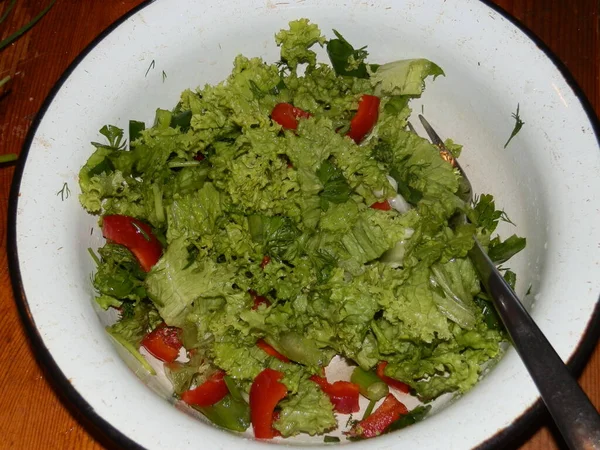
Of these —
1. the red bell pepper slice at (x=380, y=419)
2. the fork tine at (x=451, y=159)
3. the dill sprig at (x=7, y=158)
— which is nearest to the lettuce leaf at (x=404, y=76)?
the fork tine at (x=451, y=159)

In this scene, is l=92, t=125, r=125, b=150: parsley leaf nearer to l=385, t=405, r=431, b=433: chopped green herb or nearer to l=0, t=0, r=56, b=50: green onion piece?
l=0, t=0, r=56, b=50: green onion piece

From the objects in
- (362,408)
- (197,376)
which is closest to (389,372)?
(362,408)

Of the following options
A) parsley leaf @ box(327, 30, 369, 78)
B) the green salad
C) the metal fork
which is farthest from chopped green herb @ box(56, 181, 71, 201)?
the metal fork

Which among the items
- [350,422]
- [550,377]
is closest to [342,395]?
[350,422]

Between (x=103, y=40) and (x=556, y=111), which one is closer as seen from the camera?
(x=556, y=111)

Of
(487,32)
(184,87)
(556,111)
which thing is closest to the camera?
(556,111)

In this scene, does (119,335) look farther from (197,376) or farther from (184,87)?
(184,87)

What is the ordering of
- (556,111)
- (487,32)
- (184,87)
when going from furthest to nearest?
1. (184,87)
2. (487,32)
3. (556,111)

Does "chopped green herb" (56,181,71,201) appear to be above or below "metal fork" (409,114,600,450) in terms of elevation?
above

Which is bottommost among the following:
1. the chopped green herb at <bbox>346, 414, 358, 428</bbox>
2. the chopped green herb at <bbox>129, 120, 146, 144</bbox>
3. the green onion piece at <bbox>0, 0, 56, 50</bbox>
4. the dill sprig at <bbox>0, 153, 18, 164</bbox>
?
the chopped green herb at <bbox>346, 414, 358, 428</bbox>
